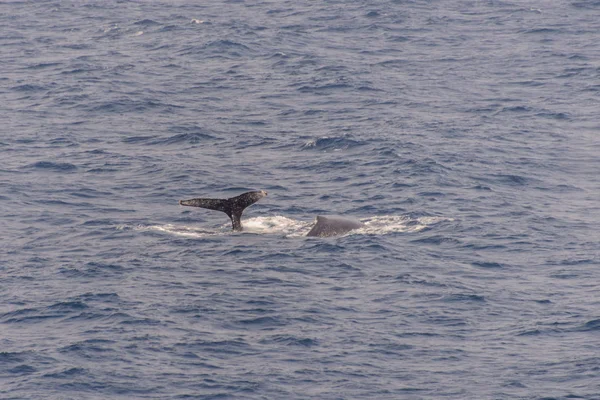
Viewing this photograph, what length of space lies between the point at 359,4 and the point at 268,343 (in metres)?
55.9

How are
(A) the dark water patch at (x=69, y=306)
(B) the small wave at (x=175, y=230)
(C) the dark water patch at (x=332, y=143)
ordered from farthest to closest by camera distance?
(C) the dark water patch at (x=332, y=143) < (B) the small wave at (x=175, y=230) < (A) the dark water patch at (x=69, y=306)

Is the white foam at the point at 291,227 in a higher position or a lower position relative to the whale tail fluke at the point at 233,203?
lower

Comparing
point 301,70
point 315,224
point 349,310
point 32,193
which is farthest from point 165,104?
point 349,310

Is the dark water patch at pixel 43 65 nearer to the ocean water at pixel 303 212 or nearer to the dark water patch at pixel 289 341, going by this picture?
the ocean water at pixel 303 212

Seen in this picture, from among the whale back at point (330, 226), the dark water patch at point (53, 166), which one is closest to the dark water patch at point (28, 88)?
the dark water patch at point (53, 166)

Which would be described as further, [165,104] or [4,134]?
[165,104]

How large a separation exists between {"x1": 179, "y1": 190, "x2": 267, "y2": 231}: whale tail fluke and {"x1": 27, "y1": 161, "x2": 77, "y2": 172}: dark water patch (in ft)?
31.2

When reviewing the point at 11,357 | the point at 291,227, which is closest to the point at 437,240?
the point at 291,227

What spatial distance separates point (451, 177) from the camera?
42.4 m

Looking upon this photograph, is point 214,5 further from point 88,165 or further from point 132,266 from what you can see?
point 132,266

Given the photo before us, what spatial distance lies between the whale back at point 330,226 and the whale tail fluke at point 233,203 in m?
1.92

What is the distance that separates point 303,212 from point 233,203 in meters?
3.10

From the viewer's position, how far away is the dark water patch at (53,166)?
4419 centimetres

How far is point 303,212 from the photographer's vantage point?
127 ft
